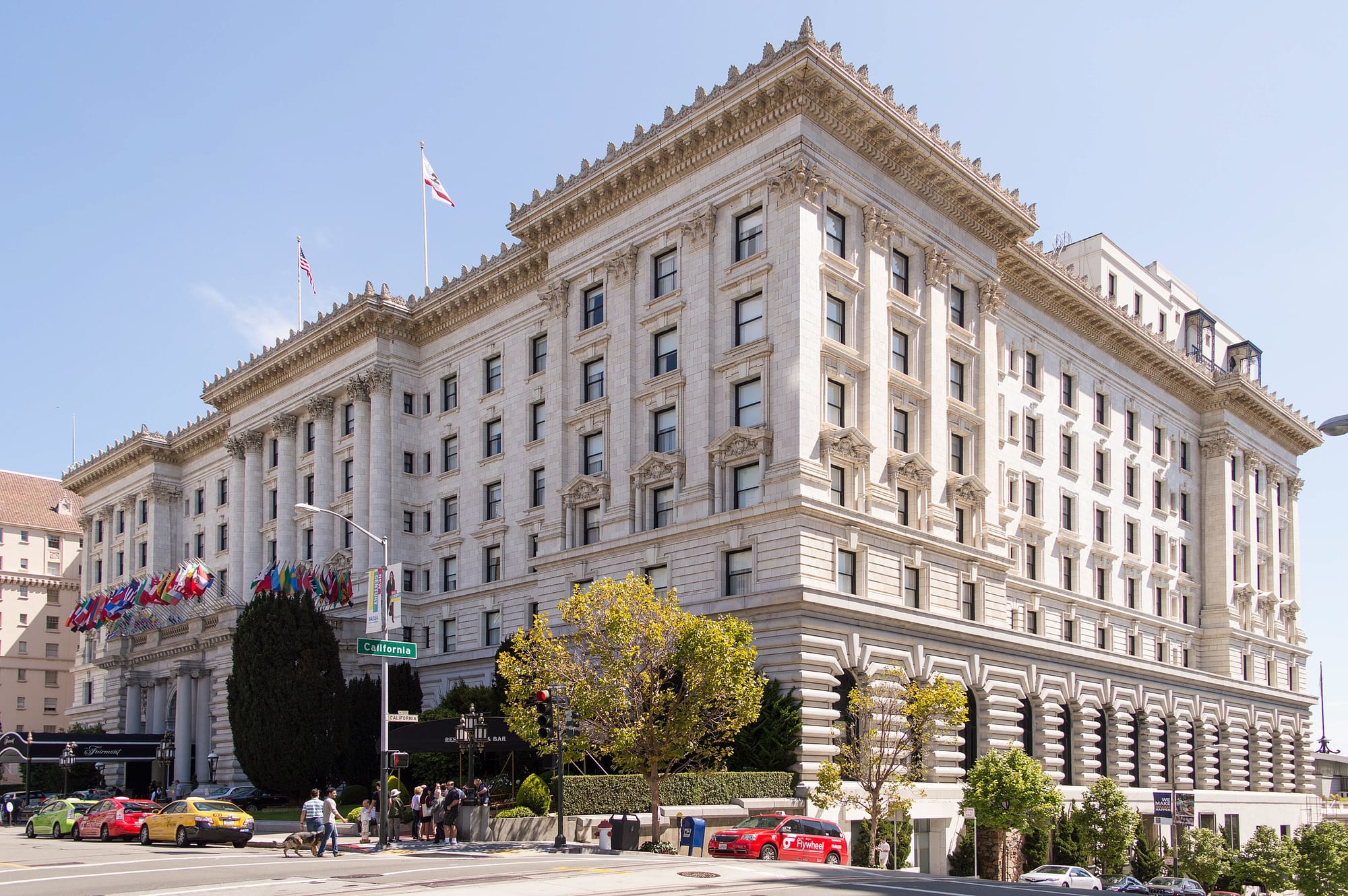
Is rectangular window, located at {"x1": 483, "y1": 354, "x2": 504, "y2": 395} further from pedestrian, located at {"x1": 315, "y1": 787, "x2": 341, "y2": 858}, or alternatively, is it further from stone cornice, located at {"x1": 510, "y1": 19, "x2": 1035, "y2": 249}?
pedestrian, located at {"x1": 315, "y1": 787, "x2": 341, "y2": 858}

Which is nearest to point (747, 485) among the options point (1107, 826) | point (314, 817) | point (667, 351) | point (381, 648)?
point (667, 351)

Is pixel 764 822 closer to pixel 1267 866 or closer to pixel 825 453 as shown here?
pixel 825 453

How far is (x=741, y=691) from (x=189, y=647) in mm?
48747

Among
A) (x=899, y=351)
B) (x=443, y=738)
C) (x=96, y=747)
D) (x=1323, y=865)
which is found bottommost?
(x=1323, y=865)

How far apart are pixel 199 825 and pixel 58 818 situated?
11.5 metres

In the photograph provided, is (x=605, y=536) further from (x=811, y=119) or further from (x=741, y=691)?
(x=811, y=119)

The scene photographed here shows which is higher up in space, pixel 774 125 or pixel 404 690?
pixel 774 125

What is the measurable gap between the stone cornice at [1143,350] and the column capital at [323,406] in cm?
3735

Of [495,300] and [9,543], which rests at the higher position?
[495,300]

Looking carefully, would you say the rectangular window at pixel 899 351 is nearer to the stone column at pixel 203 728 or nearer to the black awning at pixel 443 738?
the black awning at pixel 443 738

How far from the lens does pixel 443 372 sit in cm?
6788

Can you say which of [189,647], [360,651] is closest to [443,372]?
[189,647]

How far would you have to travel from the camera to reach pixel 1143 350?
7100cm

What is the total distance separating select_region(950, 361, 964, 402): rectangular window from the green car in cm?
3827
